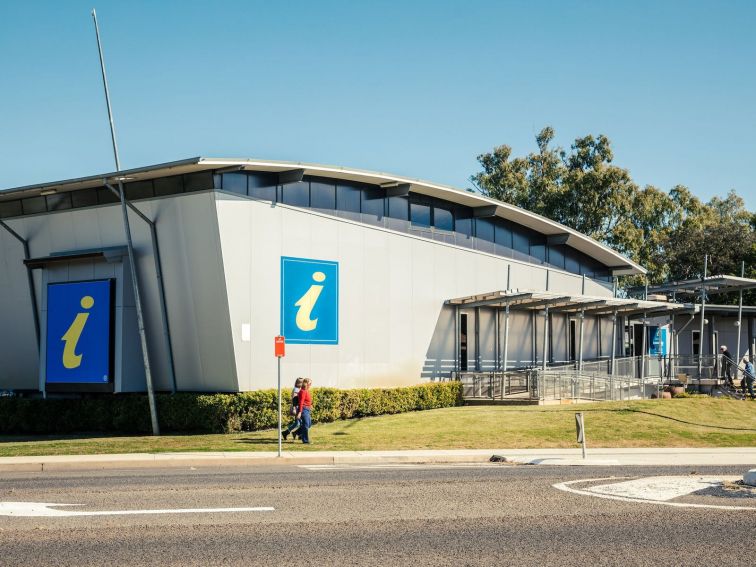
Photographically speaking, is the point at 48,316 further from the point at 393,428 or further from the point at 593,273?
the point at 593,273

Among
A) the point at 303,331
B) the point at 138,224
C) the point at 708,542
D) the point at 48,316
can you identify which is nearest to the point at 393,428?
the point at 303,331

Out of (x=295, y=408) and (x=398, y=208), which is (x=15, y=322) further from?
(x=398, y=208)

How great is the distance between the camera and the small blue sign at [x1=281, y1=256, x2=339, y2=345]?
96.2 feet

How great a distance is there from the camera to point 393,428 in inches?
1087

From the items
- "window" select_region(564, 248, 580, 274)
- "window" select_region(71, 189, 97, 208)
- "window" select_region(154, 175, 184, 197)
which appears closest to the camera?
"window" select_region(154, 175, 184, 197)

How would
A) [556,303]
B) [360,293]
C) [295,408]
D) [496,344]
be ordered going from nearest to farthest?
1. [295,408]
2. [360,293]
3. [556,303]
4. [496,344]

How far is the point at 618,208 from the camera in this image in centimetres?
6200

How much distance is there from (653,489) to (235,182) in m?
18.7

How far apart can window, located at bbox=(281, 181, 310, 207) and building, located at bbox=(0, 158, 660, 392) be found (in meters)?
0.04

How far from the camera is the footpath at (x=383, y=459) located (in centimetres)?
1986

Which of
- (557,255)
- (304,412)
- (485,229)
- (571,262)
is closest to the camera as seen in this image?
(304,412)

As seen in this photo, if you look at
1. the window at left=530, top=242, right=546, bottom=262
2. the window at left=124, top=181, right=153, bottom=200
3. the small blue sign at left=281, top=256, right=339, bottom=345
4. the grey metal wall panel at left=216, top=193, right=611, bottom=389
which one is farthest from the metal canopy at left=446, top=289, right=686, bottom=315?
Result: the window at left=124, top=181, right=153, bottom=200

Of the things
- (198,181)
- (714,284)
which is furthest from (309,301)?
(714,284)

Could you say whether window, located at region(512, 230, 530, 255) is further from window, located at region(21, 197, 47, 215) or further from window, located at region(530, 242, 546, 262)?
window, located at region(21, 197, 47, 215)
